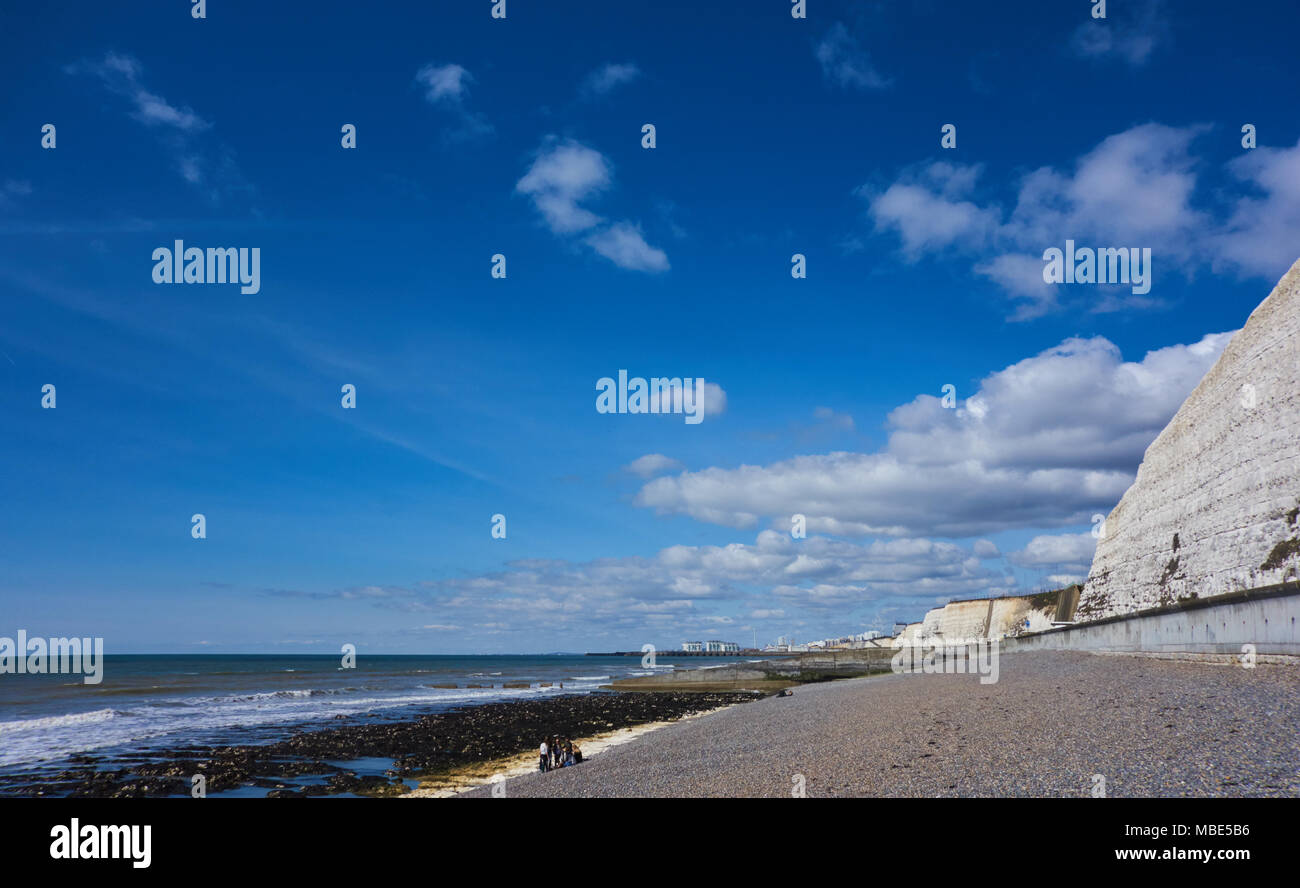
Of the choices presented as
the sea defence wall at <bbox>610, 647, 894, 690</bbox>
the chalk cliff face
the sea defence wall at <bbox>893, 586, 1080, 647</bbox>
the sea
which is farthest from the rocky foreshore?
the sea defence wall at <bbox>893, 586, 1080, 647</bbox>

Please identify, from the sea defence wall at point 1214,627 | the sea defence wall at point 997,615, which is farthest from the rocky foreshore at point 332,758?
the sea defence wall at point 997,615

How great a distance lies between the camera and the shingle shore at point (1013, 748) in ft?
36.1

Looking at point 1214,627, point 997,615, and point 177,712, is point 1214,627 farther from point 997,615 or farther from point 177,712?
point 997,615

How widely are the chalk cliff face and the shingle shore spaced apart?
243 inches

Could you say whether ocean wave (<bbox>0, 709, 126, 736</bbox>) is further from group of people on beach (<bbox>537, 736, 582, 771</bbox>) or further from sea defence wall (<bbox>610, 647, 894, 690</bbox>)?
sea defence wall (<bbox>610, 647, 894, 690</bbox>)

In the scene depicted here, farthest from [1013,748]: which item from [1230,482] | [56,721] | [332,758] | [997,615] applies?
[997,615]

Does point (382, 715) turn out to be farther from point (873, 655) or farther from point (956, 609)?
point (956, 609)

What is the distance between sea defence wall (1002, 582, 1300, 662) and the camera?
21.2 meters

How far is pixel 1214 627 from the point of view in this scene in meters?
25.8

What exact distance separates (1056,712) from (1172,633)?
16.7 m

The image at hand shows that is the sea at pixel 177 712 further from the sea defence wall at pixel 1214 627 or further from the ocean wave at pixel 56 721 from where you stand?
the sea defence wall at pixel 1214 627
